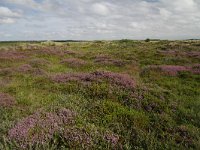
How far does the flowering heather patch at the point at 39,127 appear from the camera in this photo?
6.76 metres

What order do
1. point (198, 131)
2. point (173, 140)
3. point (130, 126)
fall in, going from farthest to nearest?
point (130, 126) → point (198, 131) → point (173, 140)

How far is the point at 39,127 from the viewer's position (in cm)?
739

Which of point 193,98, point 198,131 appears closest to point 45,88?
point 193,98

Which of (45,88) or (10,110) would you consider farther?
(45,88)

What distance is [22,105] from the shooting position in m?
10.0

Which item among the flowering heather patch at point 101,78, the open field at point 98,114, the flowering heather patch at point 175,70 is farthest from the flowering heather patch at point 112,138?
the flowering heather patch at point 175,70

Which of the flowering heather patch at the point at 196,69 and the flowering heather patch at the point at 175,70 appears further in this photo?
the flowering heather patch at the point at 196,69

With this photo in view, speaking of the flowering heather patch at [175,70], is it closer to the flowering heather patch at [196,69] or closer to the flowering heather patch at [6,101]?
the flowering heather patch at [196,69]

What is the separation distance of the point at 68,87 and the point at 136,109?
14.2 feet

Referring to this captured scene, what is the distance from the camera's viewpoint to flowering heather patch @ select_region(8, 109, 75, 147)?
6.76 m

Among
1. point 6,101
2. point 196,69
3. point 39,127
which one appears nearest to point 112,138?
point 39,127

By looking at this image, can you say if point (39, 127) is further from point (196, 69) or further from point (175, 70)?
point (196, 69)

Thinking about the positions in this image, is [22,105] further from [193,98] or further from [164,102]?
[193,98]

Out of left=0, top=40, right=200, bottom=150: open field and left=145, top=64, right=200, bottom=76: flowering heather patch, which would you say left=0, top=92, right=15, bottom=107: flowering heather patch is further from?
left=145, top=64, right=200, bottom=76: flowering heather patch
